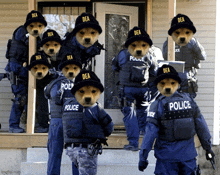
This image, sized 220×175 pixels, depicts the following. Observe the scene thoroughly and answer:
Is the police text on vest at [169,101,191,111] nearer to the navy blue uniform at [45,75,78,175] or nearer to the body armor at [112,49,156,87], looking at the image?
the navy blue uniform at [45,75,78,175]

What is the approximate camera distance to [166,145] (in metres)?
5.99

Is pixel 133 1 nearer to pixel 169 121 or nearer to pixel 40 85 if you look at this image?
pixel 40 85

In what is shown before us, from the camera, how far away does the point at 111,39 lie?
34.6 feet

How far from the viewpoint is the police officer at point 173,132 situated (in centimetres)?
591

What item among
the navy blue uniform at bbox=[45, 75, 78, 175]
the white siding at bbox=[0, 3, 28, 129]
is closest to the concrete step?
the navy blue uniform at bbox=[45, 75, 78, 175]

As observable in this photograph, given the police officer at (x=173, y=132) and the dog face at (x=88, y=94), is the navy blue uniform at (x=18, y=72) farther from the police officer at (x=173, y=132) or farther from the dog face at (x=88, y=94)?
the police officer at (x=173, y=132)

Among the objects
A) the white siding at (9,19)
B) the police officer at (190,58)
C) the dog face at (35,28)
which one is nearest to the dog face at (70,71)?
the dog face at (35,28)

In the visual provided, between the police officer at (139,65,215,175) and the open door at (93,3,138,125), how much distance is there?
4392 mm

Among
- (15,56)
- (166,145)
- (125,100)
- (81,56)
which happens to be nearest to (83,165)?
(166,145)

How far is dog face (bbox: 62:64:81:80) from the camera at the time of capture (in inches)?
284

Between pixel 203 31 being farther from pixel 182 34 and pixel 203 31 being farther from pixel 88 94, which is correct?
pixel 88 94

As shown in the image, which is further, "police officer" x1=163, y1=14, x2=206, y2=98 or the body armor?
"police officer" x1=163, y1=14, x2=206, y2=98

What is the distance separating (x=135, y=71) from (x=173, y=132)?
2.30m

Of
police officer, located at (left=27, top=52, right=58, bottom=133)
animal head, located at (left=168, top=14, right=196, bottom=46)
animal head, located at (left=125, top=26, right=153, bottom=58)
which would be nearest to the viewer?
animal head, located at (left=125, top=26, right=153, bottom=58)
